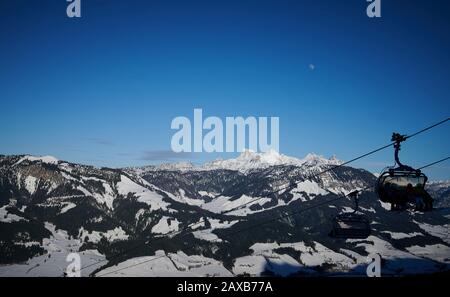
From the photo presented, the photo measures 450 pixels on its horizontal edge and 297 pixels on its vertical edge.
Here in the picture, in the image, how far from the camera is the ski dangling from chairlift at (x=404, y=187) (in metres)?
18.1

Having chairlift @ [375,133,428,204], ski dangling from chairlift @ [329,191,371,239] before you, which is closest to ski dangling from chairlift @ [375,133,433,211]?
chairlift @ [375,133,428,204]

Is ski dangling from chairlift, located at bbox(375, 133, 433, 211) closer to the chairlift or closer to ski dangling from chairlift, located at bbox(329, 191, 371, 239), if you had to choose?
the chairlift

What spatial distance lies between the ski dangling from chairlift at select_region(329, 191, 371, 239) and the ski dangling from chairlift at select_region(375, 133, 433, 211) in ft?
29.4

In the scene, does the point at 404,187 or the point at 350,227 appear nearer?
the point at 404,187

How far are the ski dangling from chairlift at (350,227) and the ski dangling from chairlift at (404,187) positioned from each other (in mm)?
8965

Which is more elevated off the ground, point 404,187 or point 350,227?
point 404,187

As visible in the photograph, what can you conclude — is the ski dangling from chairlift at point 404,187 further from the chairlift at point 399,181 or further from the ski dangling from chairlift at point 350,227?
the ski dangling from chairlift at point 350,227

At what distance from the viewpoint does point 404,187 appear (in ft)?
61.7

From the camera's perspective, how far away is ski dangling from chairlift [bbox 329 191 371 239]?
2816cm

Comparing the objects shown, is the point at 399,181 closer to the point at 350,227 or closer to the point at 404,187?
the point at 404,187

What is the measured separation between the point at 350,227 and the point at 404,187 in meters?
10.4

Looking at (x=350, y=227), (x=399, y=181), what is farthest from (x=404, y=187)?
(x=350, y=227)

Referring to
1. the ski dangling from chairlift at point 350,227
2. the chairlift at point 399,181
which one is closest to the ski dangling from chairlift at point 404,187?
the chairlift at point 399,181
